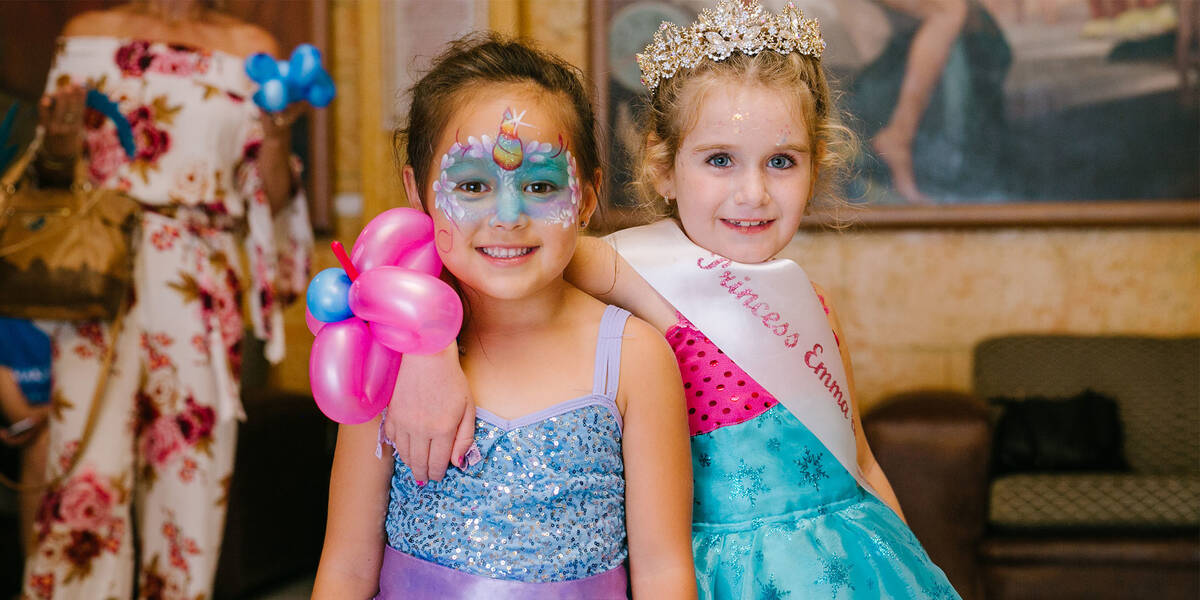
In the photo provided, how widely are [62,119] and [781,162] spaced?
1.66 meters

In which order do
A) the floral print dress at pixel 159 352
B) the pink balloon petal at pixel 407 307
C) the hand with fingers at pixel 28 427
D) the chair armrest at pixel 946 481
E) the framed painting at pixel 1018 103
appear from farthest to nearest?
the framed painting at pixel 1018 103
the chair armrest at pixel 946 481
the hand with fingers at pixel 28 427
the floral print dress at pixel 159 352
the pink balloon petal at pixel 407 307

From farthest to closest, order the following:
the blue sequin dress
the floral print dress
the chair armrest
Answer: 1. the chair armrest
2. the floral print dress
3. the blue sequin dress

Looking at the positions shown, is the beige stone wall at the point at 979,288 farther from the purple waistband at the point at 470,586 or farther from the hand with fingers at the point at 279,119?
the purple waistband at the point at 470,586

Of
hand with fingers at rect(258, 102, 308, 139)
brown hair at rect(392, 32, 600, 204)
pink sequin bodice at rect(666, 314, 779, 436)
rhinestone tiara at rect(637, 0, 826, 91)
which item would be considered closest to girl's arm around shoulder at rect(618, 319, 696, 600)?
pink sequin bodice at rect(666, 314, 779, 436)

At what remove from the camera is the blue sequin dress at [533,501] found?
1110 mm

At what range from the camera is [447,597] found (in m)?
1.11

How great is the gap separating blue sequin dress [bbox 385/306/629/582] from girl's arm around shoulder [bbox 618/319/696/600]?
0.02 m

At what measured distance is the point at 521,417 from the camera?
3.77 ft

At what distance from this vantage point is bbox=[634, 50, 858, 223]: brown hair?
127 cm

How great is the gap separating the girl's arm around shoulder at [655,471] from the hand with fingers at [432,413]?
18 centimetres

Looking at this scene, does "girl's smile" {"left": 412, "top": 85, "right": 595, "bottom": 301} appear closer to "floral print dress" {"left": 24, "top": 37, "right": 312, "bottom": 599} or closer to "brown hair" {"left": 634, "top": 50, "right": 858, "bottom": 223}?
"brown hair" {"left": 634, "top": 50, "right": 858, "bottom": 223}

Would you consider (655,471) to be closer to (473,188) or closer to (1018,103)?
(473,188)

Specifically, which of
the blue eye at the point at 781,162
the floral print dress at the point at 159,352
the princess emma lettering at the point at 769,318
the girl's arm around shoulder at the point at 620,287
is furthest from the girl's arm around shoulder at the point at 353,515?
the floral print dress at the point at 159,352

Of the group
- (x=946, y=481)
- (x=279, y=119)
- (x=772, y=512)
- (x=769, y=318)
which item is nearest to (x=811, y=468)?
(x=772, y=512)
